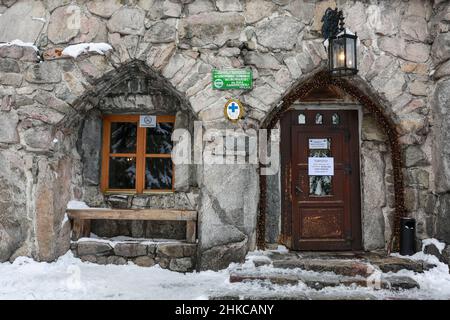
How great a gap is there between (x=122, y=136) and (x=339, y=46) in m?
2.76

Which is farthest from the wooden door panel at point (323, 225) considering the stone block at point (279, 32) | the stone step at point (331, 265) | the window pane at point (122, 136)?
the window pane at point (122, 136)

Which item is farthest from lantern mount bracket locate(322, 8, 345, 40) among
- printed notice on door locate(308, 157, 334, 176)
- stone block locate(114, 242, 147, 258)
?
stone block locate(114, 242, 147, 258)

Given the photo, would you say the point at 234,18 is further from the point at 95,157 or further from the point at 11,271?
the point at 11,271

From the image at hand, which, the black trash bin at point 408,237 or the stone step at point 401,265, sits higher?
the black trash bin at point 408,237

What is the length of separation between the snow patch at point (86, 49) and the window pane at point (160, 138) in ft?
3.60

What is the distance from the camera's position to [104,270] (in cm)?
375

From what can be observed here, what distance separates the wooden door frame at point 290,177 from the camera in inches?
166

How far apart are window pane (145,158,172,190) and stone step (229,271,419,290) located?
154 centimetres

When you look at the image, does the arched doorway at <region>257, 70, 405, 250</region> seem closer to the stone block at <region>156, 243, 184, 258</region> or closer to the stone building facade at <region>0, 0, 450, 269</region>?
the stone building facade at <region>0, 0, 450, 269</region>

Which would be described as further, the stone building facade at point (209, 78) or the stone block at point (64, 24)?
the stone block at point (64, 24)

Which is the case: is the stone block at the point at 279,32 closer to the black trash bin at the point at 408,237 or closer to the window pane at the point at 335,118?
the window pane at the point at 335,118

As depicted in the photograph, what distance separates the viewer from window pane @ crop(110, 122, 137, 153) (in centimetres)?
449

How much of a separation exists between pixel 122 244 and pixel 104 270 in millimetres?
350

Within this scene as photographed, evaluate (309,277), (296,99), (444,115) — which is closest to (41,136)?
(296,99)
